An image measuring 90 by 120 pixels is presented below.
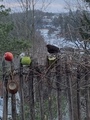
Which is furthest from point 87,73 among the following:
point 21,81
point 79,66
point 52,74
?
point 21,81

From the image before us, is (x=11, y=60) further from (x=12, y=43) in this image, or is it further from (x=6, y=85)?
(x=12, y=43)

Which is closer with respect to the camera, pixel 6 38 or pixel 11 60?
pixel 11 60

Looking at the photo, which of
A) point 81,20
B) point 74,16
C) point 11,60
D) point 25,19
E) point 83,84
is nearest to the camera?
point 11,60

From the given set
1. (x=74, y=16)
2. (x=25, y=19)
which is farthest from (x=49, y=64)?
(x=25, y=19)

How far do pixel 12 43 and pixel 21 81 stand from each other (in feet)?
38.2

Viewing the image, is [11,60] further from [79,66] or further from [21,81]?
[79,66]

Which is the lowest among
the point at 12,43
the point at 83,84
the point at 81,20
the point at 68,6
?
the point at 83,84

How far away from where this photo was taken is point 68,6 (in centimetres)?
2172

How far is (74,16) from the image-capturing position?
2059 cm

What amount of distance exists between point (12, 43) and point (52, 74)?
11.6 metres

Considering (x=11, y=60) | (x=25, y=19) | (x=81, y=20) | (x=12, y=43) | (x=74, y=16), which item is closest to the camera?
(x=11, y=60)

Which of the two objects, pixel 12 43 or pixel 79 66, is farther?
pixel 12 43

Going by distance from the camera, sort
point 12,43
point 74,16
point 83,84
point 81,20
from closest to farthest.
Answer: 1. point 83,84
2. point 12,43
3. point 81,20
4. point 74,16

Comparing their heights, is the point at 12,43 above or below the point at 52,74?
above
